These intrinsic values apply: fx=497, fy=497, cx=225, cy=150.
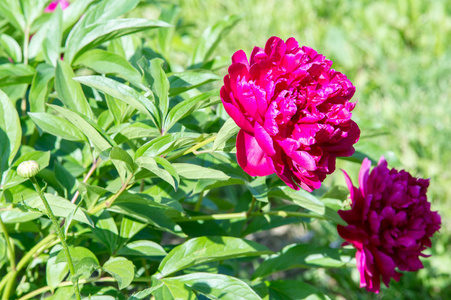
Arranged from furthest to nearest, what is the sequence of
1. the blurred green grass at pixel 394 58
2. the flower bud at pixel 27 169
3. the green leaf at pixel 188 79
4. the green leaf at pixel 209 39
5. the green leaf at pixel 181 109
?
the blurred green grass at pixel 394 58
the green leaf at pixel 209 39
the green leaf at pixel 188 79
the green leaf at pixel 181 109
the flower bud at pixel 27 169

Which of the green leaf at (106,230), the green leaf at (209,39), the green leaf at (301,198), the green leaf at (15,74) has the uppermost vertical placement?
the green leaf at (209,39)

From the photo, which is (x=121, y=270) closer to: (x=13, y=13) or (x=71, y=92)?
(x=71, y=92)

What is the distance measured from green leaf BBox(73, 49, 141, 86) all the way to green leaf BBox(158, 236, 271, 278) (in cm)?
28

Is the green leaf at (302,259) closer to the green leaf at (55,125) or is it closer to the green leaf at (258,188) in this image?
the green leaf at (258,188)

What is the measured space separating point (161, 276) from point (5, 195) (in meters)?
0.28

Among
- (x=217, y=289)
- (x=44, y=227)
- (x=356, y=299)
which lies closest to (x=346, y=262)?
(x=217, y=289)

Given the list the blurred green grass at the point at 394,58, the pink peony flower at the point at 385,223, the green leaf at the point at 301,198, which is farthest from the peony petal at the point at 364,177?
the blurred green grass at the point at 394,58

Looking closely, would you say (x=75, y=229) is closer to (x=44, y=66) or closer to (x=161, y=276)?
(x=161, y=276)

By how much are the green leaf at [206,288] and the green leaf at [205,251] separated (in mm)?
22

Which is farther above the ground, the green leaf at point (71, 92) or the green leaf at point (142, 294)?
the green leaf at point (71, 92)

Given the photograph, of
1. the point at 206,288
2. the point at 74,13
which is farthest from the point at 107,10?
the point at 206,288

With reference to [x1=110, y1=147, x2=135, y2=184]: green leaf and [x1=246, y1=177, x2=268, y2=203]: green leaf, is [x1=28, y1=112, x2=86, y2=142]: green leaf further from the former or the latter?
[x1=246, y1=177, x2=268, y2=203]: green leaf

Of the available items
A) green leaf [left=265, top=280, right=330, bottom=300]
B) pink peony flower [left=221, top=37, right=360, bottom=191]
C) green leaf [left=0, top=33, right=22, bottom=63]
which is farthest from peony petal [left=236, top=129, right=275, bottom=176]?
green leaf [left=0, top=33, right=22, bottom=63]

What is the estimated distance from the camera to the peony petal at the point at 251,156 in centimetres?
66
